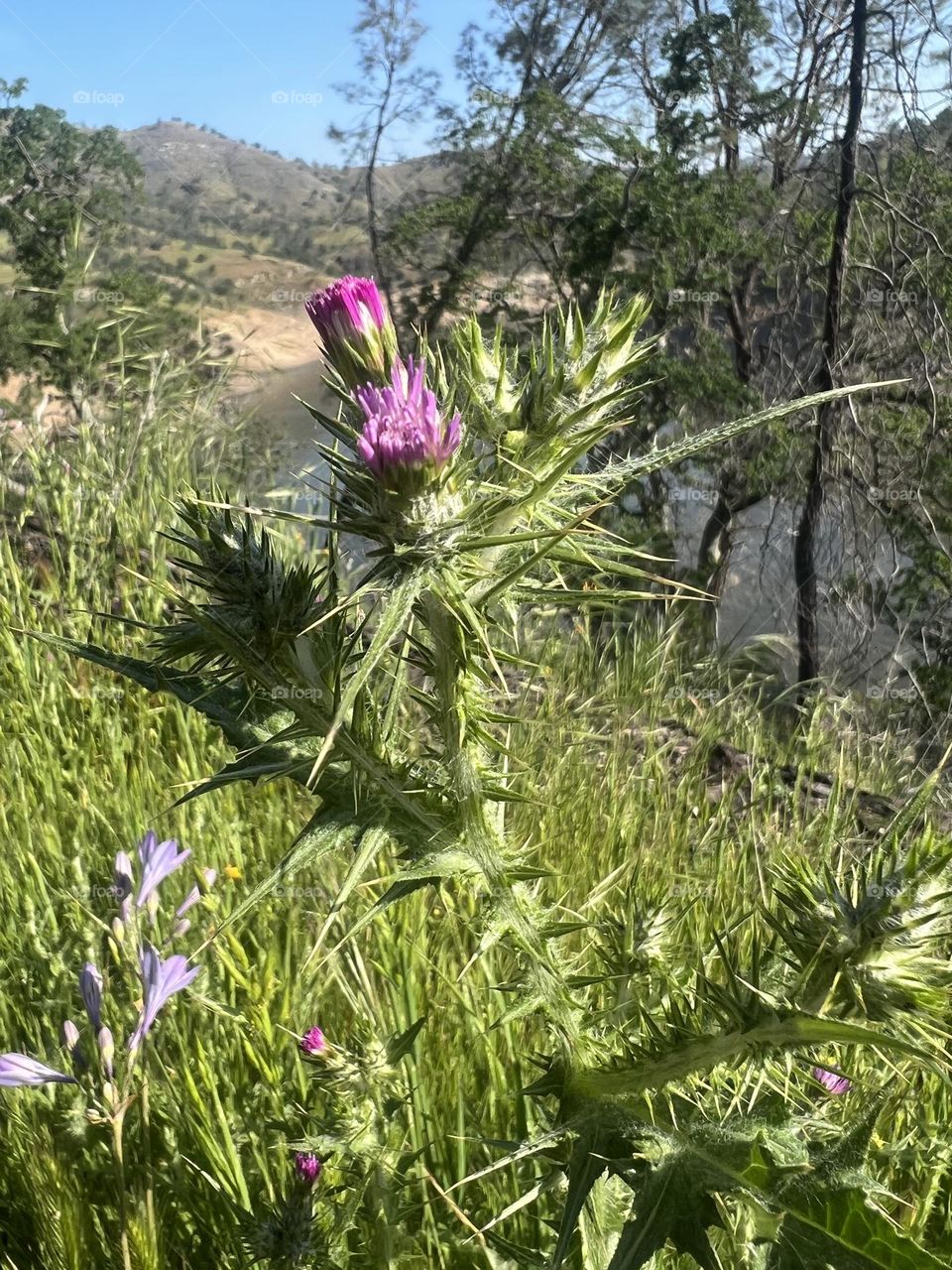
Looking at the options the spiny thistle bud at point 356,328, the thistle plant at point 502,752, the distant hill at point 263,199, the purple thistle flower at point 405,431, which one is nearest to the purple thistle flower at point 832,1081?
the thistle plant at point 502,752

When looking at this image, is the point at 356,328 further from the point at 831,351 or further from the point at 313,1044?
the point at 831,351

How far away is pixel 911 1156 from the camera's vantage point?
1269 millimetres

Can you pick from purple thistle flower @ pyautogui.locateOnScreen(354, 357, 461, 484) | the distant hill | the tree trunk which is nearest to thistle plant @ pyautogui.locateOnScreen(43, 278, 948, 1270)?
purple thistle flower @ pyautogui.locateOnScreen(354, 357, 461, 484)

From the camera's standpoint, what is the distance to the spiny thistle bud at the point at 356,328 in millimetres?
1045

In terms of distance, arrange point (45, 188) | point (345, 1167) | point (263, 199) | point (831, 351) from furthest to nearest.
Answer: point (263, 199)
point (45, 188)
point (831, 351)
point (345, 1167)

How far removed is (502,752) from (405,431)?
1.26 ft

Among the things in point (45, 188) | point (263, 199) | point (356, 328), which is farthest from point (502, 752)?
point (263, 199)

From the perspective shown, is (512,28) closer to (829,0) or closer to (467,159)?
(467,159)

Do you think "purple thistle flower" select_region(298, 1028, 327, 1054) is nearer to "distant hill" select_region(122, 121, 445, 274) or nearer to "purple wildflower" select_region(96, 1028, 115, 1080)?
"purple wildflower" select_region(96, 1028, 115, 1080)

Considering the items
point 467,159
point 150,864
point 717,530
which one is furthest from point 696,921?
point 467,159

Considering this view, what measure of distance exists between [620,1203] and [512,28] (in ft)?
42.3

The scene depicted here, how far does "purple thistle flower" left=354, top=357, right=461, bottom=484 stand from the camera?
2.87 ft

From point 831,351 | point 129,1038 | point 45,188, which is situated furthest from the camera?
point 45,188

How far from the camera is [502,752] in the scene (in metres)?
1.03
